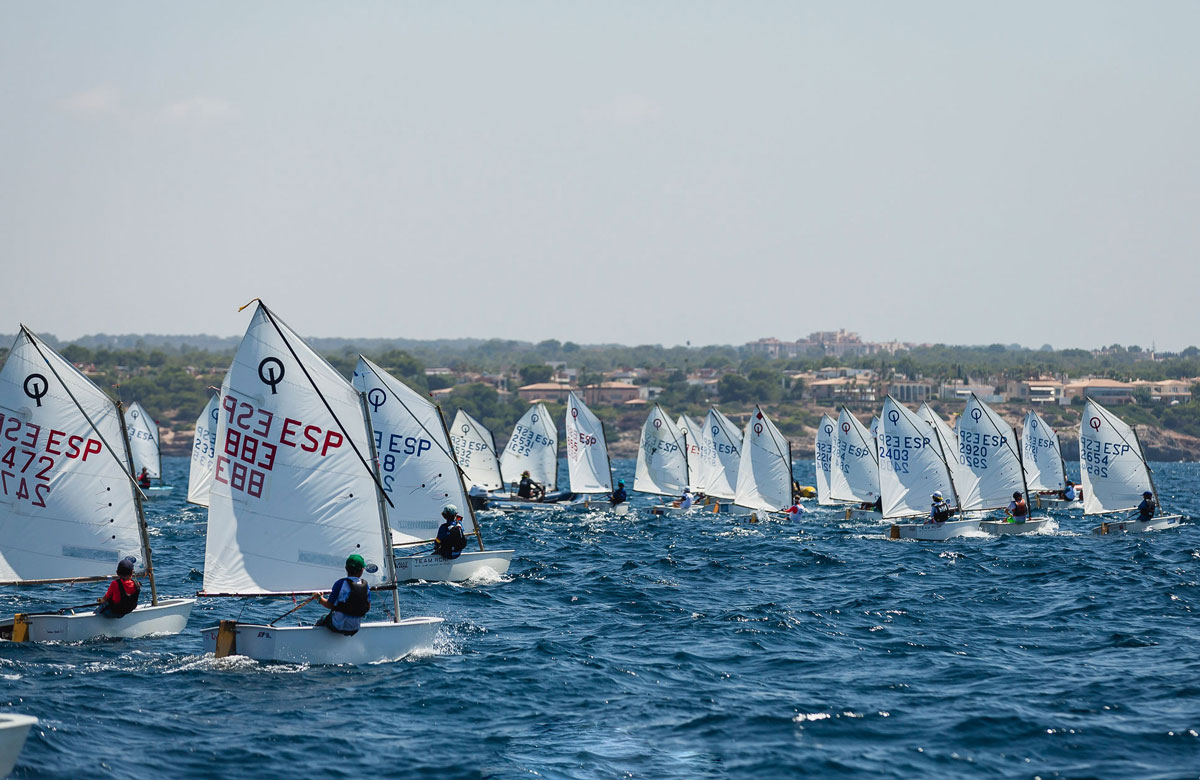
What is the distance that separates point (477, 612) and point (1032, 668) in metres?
11.9

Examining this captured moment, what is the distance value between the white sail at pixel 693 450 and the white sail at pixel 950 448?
14074 mm

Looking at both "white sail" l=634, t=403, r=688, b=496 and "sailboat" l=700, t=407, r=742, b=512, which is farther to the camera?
"white sail" l=634, t=403, r=688, b=496

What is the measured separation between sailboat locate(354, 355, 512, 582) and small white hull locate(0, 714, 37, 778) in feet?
62.0

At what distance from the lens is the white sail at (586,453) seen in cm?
6128

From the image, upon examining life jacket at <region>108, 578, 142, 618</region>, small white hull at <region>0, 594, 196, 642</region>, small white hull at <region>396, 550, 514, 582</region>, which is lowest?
small white hull at <region>396, 550, 514, 582</region>

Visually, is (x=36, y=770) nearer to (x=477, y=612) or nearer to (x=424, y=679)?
(x=424, y=679)

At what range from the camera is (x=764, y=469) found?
56.5 metres

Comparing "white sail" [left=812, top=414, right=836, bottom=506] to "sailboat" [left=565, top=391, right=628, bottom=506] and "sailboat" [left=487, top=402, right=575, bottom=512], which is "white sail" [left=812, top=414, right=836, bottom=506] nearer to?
"sailboat" [left=565, top=391, right=628, bottom=506]

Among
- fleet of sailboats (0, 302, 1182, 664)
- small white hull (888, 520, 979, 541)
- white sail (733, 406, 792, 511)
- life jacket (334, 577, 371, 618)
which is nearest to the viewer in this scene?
life jacket (334, 577, 371, 618)

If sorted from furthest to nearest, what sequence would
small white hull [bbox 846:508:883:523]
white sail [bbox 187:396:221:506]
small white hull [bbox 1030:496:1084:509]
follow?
small white hull [bbox 1030:496:1084:509] < white sail [bbox 187:396:221:506] < small white hull [bbox 846:508:883:523]

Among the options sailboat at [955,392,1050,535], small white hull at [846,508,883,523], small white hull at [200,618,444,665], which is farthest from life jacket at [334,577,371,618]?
small white hull at [846,508,883,523]

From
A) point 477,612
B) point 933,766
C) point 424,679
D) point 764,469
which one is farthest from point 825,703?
point 764,469

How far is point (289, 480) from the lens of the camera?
2170cm

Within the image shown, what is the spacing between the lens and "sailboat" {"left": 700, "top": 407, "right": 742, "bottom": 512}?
63062 millimetres
